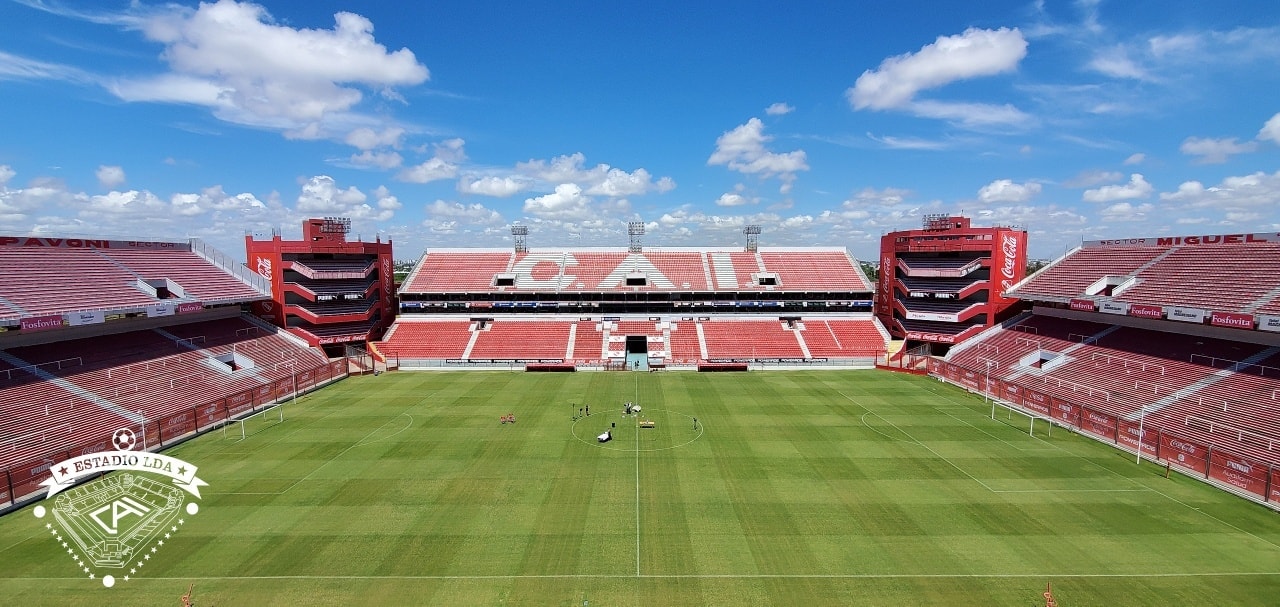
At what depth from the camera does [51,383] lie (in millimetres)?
28516

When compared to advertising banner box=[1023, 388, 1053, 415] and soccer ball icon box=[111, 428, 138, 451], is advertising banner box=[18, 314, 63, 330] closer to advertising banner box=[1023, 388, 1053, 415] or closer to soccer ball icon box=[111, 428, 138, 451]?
soccer ball icon box=[111, 428, 138, 451]

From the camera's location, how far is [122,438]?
24.6m

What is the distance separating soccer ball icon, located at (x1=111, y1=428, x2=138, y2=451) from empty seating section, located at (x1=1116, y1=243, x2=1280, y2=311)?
6074 cm

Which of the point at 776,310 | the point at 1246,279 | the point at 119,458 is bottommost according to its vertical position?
the point at 119,458

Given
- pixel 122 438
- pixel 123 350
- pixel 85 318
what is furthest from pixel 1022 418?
pixel 123 350

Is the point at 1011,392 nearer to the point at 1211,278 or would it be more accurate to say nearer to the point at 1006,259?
the point at 1211,278

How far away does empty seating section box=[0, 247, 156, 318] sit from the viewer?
3027cm

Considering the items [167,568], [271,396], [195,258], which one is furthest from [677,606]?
[195,258]

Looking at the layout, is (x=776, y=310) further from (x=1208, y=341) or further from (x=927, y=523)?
(x=927, y=523)

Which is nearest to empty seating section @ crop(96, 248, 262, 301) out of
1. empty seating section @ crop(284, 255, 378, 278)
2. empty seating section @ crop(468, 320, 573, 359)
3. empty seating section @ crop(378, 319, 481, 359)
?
empty seating section @ crop(284, 255, 378, 278)

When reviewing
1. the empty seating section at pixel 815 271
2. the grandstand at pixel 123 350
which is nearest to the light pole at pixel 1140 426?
the empty seating section at pixel 815 271

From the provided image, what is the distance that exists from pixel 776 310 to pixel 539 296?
27.6 m

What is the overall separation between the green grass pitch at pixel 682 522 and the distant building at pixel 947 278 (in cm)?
2229

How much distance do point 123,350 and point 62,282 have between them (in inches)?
219
